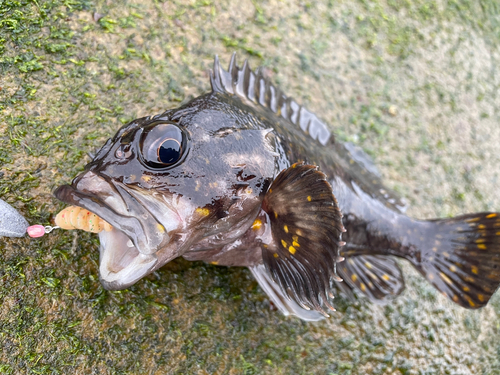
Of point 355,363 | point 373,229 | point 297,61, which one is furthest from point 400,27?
point 355,363

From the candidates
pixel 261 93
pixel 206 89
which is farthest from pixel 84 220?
pixel 206 89

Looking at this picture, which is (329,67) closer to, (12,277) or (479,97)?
(479,97)

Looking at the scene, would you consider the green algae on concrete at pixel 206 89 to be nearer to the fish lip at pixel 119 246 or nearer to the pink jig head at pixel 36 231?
the pink jig head at pixel 36 231

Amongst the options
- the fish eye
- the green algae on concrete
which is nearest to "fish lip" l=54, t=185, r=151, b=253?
the fish eye

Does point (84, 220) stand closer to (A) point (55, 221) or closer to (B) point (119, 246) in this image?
(B) point (119, 246)

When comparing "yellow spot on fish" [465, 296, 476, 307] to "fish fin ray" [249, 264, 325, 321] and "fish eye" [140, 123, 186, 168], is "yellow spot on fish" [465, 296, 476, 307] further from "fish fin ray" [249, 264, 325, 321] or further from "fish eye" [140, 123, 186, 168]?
"fish eye" [140, 123, 186, 168]

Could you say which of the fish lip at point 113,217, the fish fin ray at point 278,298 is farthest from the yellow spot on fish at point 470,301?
the fish lip at point 113,217

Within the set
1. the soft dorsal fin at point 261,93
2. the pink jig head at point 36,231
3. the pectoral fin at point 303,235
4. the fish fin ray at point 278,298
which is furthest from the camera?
the soft dorsal fin at point 261,93
